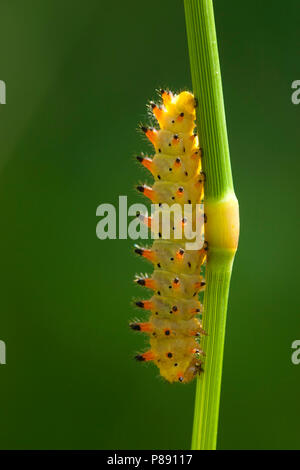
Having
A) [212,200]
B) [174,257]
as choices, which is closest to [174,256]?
[174,257]

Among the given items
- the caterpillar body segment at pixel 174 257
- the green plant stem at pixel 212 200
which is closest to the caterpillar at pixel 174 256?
the caterpillar body segment at pixel 174 257

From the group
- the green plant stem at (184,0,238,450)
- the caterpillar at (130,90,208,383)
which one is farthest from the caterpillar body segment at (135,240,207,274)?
the green plant stem at (184,0,238,450)

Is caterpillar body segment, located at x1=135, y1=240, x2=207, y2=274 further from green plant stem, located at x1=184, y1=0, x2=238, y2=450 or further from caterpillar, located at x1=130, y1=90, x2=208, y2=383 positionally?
green plant stem, located at x1=184, y1=0, x2=238, y2=450

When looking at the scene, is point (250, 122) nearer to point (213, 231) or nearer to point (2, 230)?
point (2, 230)

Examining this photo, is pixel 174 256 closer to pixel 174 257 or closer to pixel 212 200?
pixel 174 257

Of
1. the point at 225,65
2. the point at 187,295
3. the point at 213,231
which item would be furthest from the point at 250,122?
the point at 213,231

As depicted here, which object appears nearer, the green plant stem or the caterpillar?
the green plant stem
